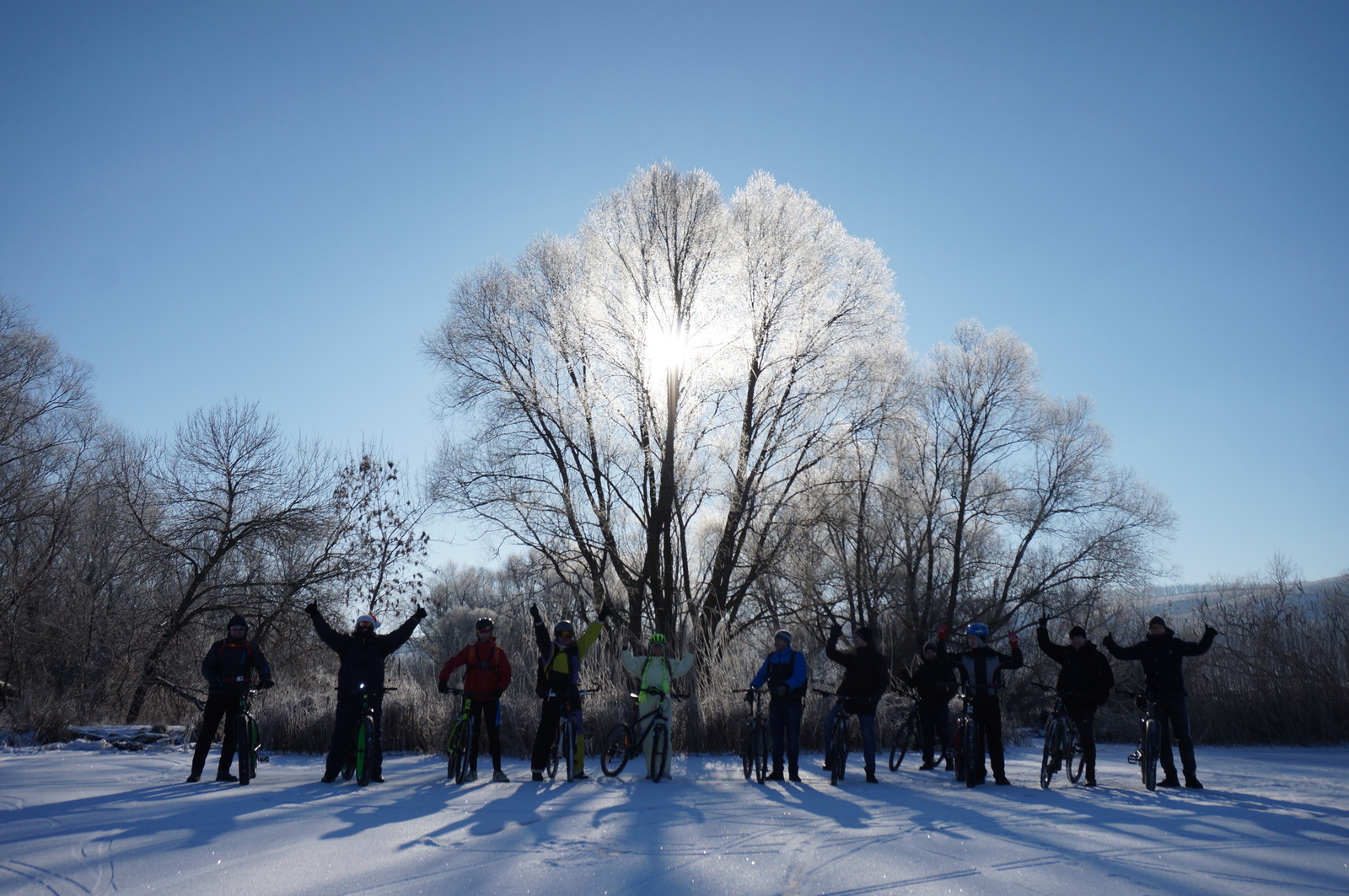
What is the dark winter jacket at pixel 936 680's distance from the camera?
1144 cm

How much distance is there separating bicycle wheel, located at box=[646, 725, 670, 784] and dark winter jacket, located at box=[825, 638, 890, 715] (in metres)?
2.33

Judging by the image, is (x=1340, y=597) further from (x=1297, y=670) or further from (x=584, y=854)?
(x=584, y=854)

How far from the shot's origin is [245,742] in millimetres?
9633

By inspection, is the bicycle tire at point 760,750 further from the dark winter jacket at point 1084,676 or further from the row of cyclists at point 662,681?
the dark winter jacket at point 1084,676

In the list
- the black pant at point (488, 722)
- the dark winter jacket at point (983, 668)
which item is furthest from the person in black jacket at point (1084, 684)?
the black pant at point (488, 722)

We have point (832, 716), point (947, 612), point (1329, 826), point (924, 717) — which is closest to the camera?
point (1329, 826)

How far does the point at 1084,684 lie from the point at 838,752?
3109 millimetres

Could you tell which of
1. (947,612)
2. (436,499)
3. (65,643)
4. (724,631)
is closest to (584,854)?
(724,631)

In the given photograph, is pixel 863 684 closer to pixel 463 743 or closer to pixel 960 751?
pixel 960 751

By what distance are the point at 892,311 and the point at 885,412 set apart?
2.67 metres

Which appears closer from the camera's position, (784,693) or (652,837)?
(652,837)

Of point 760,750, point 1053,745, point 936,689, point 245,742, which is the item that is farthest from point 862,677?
→ point 245,742

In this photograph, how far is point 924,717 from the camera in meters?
12.9

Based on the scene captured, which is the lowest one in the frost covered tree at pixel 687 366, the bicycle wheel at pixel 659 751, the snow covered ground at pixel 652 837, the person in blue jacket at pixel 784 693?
the snow covered ground at pixel 652 837
